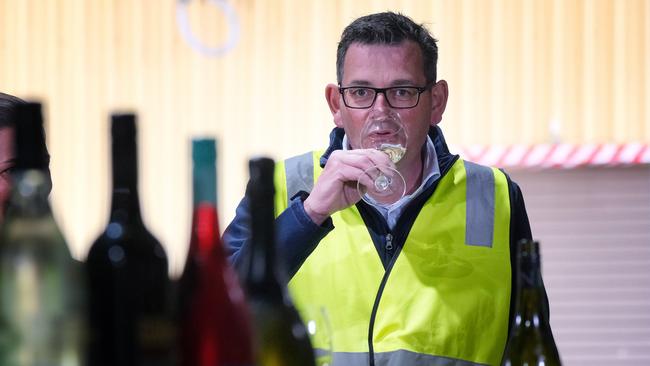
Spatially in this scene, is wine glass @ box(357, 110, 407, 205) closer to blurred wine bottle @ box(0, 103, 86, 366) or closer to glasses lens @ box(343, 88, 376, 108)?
glasses lens @ box(343, 88, 376, 108)

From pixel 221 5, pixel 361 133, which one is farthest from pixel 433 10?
pixel 361 133

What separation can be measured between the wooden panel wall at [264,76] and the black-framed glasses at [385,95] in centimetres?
317

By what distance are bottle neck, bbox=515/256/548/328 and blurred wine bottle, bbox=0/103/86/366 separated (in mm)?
612

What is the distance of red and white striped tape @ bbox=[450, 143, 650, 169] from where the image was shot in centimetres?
610

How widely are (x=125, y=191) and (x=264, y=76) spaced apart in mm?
5296

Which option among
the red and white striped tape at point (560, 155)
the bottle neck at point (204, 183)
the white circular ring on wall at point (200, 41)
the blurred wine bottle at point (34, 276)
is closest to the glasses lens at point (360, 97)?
the bottle neck at point (204, 183)

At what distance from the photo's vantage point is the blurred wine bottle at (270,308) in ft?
4.20

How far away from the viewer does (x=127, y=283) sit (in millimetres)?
1126

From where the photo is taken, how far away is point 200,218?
1.20 m

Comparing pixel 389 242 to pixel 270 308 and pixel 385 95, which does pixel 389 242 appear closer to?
pixel 385 95

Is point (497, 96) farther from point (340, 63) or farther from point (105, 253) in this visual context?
point (105, 253)

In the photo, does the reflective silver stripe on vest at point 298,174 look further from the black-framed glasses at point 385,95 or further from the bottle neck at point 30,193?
the bottle neck at point 30,193

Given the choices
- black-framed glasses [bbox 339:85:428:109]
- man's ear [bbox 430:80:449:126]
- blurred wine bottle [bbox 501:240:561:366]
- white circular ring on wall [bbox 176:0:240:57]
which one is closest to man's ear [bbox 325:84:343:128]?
black-framed glasses [bbox 339:85:428:109]

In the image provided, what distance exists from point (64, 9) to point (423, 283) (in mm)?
4145
